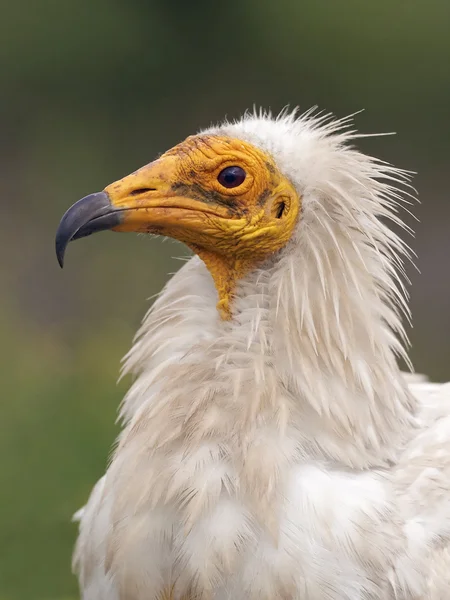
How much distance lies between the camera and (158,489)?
92.7 inches

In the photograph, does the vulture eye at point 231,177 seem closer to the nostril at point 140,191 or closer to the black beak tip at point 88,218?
the nostril at point 140,191

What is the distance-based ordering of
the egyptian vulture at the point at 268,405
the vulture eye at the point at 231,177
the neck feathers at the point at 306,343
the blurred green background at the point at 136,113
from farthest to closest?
the blurred green background at the point at 136,113
the vulture eye at the point at 231,177
the neck feathers at the point at 306,343
the egyptian vulture at the point at 268,405

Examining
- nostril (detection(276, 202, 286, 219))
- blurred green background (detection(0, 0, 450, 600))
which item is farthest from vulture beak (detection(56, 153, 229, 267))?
blurred green background (detection(0, 0, 450, 600))

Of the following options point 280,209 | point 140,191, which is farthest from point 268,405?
point 140,191

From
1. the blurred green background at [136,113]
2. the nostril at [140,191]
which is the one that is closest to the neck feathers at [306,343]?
the nostril at [140,191]

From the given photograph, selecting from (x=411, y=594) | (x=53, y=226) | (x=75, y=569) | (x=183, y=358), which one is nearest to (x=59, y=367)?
(x=53, y=226)

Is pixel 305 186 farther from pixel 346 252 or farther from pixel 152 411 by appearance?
pixel 152 411

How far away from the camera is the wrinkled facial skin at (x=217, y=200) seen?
2480 mm

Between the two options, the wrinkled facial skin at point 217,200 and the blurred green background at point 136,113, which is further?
the blurred green background at point 136,113

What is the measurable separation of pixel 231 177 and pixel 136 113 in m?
→ 6.83

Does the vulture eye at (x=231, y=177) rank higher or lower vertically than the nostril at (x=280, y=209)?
higher

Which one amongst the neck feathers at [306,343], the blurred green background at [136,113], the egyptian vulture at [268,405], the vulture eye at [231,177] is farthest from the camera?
the blurred green background at [136,113]

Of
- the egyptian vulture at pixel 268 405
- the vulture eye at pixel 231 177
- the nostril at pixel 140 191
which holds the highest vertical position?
the vulture eye at pixel 231 177

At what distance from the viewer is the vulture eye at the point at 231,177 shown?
2506 mm
